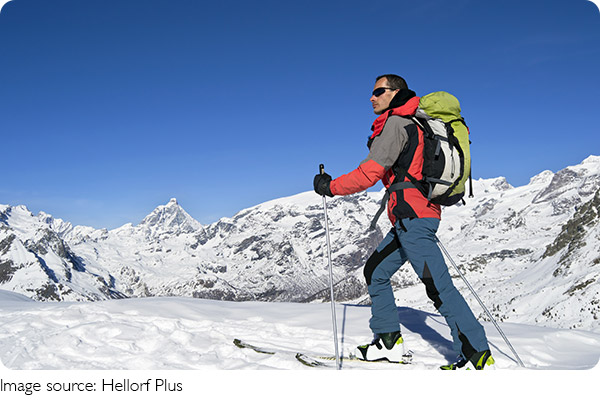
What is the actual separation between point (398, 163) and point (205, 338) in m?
4.11

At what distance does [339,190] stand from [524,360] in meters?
3.91

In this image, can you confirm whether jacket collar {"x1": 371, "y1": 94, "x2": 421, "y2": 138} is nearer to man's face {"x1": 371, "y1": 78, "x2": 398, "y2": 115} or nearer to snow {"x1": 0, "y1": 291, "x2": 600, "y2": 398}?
man's face {"x1": 371, "y1": 78, "x2": 398, "y2": 115}

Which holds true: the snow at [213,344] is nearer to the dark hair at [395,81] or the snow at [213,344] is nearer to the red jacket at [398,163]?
the red jacket at [398,163]

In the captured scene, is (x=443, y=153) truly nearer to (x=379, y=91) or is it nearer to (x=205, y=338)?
(x=379, y=91)

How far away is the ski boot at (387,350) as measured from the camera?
242 inches

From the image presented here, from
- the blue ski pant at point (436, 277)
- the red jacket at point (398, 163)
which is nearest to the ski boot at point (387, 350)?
the blue ski pant at point (436, 277)

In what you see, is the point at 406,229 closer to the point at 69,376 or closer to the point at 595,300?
the point at 69,376

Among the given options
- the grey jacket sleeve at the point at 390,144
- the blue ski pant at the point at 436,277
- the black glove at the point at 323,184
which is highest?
the grey jacket sleeve at the point at 390,144

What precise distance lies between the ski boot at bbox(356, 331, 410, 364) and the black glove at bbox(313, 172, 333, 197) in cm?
225

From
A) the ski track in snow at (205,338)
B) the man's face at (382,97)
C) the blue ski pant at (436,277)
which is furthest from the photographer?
the man's face at (382,97)

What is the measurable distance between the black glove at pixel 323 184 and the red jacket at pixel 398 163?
17cm

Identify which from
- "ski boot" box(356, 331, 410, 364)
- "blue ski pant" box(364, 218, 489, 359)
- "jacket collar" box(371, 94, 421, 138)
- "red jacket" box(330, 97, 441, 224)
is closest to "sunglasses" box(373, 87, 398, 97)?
"jacket collar" box(371, 94, 421, 138)

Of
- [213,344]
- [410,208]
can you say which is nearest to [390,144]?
[410,208]

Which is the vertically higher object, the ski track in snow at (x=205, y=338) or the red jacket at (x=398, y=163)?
the red jacket at (x=398, y=163)
